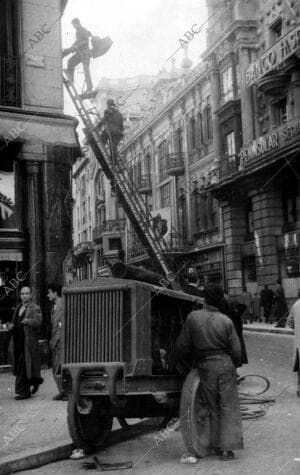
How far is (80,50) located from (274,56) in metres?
12.5

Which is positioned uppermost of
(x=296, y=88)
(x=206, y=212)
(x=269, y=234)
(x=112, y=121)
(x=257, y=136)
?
(x=296, y=88)

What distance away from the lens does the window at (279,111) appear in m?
28.4

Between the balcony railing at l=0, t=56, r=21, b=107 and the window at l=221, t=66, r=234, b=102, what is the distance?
19550 millimetres

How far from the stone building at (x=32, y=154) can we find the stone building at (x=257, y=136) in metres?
12.2

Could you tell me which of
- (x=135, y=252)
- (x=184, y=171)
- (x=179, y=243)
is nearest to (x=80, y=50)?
(x=179, y=243)

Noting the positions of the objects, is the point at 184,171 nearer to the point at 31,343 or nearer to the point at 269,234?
the point at 269,234

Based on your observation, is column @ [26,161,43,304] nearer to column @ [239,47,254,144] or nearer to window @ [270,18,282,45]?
column @ [239,47,254,144]

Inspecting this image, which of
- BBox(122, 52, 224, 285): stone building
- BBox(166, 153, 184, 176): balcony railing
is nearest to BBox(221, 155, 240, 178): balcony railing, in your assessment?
BBox(122, 52, 224, 285): stone building

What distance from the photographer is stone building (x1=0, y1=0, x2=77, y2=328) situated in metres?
14.3

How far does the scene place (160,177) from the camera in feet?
149

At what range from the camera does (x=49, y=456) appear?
641 centimetres

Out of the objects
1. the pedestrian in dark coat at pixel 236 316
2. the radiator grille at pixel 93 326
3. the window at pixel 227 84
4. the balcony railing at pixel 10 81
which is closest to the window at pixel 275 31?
the window at pixel 227 84

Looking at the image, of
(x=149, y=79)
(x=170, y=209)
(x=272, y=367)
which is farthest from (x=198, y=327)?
(x=149, y=79)

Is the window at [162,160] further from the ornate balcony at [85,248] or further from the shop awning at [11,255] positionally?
the shop awning at [11,255]
